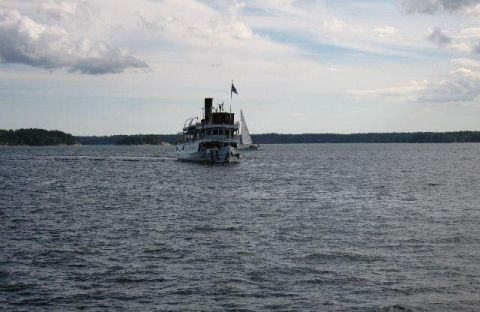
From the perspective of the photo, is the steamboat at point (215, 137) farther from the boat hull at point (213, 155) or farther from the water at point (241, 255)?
the water at point (241, 255)

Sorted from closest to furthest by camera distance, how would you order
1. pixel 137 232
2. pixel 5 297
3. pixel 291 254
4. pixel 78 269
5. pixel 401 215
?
1. pixel 5 297
2. pixel 78 269
3. pixel 291 254
4. pixel 137 232
5. pixel 401 215

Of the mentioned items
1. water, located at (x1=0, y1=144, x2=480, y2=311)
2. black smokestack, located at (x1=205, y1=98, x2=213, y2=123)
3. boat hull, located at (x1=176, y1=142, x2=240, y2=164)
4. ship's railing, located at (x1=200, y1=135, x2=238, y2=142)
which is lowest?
water, located at (x1=0, y1=144, x2=480, y2=311)

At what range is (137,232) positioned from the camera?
34406mm

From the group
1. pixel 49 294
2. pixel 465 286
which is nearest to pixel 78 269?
pixel 49 294

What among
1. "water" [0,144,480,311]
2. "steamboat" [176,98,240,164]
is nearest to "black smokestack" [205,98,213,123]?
"steamboat" [176,98,240,164]

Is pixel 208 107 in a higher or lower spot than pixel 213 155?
higher

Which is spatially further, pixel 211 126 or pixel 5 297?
pixel 211 126

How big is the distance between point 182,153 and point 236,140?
28303mm

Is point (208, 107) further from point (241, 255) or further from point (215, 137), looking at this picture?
point (241, 255)

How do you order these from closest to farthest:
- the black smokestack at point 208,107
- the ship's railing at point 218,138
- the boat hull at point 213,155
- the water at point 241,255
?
the water at point 241,255
the ship's railing at point 218,138
the boat hull at point 213,155
the black smokestack at point 208,107

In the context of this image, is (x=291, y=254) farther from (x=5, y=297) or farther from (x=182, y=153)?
(x=182, y=153)

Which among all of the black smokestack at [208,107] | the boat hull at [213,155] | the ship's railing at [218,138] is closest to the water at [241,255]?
the ship's railing at [218,138]

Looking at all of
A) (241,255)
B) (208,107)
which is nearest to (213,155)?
(208,107)

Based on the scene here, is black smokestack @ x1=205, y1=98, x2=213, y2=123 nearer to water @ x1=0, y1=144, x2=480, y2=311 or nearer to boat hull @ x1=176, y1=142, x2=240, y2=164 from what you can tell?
boat hull @ x1=176, y1=142, x2=240, y2=164
